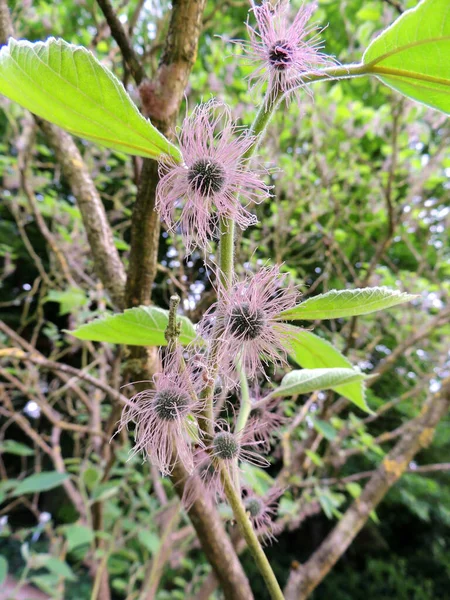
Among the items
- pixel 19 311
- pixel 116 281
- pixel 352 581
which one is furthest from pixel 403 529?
pixel 116 281

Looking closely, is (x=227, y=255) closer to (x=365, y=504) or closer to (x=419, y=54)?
(x=419, y=54)

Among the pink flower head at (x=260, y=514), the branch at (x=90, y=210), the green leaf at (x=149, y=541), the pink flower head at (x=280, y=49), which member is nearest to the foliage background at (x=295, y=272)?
the green leaf at (x=149, y=541)

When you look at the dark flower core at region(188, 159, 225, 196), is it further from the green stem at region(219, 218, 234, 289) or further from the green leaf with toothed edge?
the green leaf with toothed edge

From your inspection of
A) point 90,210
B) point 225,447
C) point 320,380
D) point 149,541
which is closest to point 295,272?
point 149,541

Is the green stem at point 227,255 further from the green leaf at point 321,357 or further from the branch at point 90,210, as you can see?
the branch at point 90,210

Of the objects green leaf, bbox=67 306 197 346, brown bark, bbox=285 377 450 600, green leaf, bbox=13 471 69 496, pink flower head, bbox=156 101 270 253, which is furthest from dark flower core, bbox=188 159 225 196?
green leaf, bbox=13 471 69 496

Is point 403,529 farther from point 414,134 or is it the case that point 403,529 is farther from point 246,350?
point 246,350
